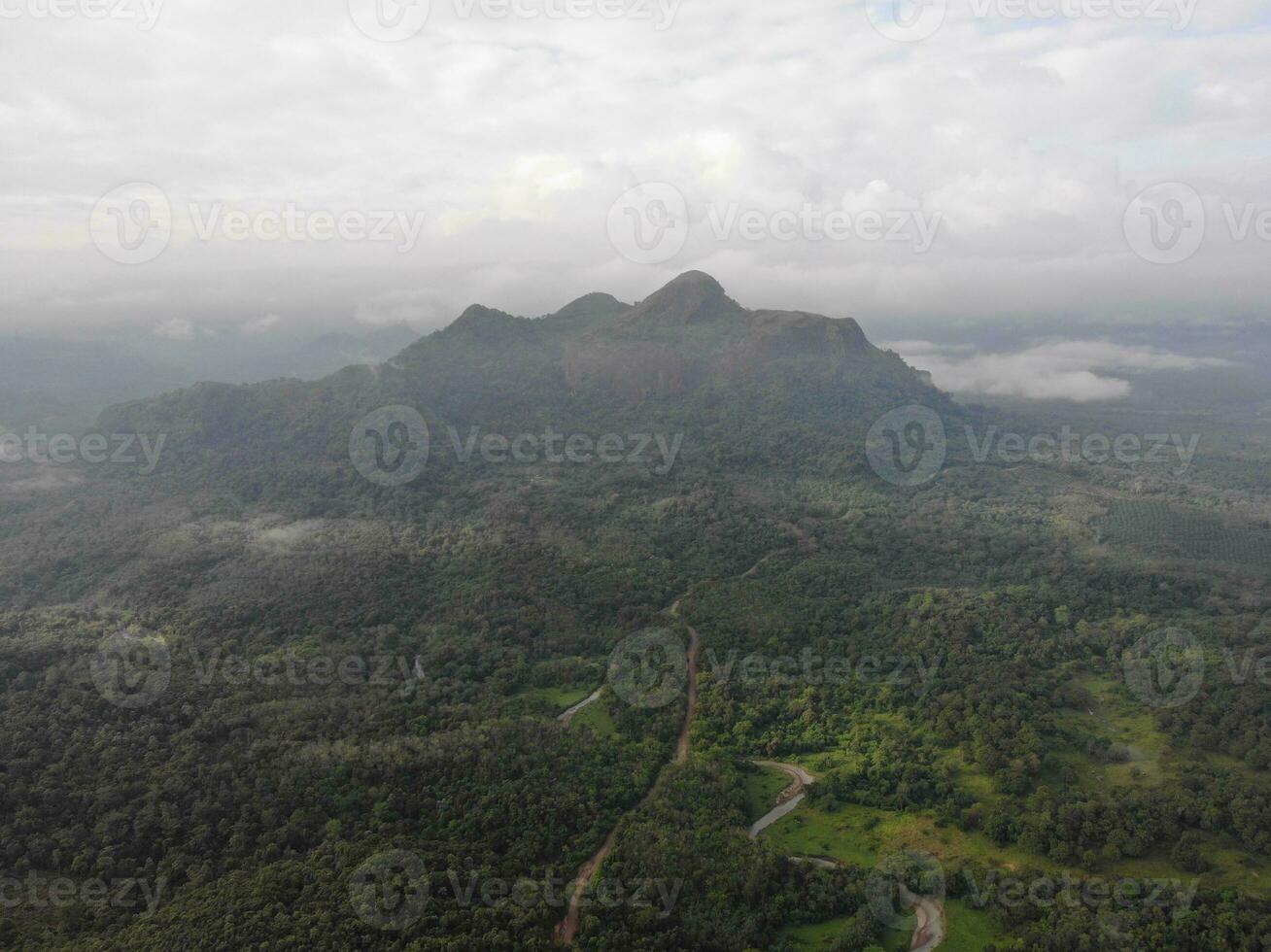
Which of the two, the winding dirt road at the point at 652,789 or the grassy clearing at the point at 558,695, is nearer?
the winding dirt road at the point at 652,789

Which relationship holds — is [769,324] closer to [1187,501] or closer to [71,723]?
[1187,501]

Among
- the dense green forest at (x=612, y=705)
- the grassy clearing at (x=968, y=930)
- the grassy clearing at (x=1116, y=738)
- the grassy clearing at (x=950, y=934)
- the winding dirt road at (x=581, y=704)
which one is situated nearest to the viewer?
the grassy clearing at (x=968, y=930)

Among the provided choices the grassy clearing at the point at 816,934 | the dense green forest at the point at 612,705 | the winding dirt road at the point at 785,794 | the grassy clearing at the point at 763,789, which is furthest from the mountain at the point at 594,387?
the grassy clearing at the point at 816,934

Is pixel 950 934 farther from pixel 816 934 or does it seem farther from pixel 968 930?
pixel 816 934

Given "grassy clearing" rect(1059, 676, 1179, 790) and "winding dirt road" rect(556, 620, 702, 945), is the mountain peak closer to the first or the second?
"winding dirt road" rect(556, 620, 702, 945)

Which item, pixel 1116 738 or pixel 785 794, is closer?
pixel 785 794

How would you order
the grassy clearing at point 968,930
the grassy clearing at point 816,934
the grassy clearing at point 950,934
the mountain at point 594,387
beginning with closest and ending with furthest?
the grassy clearing at point 968,930 → the grassy clearing at point 950,934 → the grassy clearing at point 816,934 → the mountain at point 594,387

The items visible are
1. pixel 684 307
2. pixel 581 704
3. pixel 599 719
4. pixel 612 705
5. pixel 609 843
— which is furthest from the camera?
pixel 684 307

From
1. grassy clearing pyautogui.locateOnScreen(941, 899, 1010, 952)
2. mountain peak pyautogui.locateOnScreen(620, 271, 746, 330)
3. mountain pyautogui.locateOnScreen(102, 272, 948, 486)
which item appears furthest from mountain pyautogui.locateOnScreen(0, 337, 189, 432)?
grassy clearing pyautogui.locateOnScreen(941, 899, 1010, 952)

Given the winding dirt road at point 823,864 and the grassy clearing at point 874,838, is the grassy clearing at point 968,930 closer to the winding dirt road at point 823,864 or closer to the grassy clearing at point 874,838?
the winding dirt road at point 823,864

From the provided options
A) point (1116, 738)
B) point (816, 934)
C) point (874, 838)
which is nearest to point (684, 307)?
point (1116, 738)
